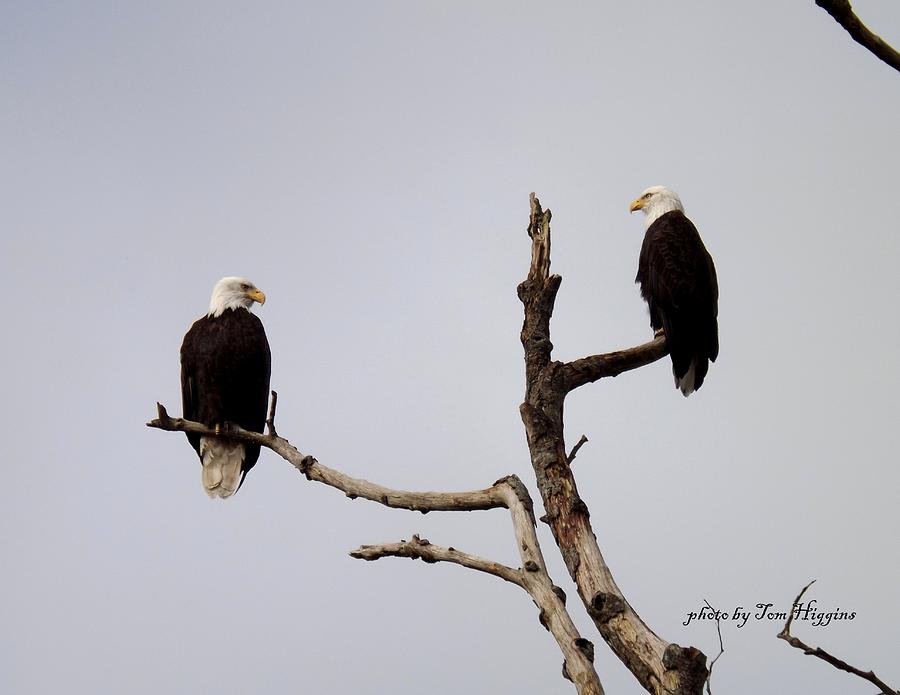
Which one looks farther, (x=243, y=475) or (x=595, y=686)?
(x=243, y=475)

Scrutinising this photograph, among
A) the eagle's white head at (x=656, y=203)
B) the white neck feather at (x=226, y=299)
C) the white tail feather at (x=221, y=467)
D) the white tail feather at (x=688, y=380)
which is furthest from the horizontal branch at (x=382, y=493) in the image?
the eagle's white head at (x=656, y=203)

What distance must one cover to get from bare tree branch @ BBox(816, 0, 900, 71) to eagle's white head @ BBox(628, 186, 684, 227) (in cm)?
444

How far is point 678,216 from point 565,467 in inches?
124

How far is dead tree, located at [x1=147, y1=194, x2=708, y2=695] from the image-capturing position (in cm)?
292

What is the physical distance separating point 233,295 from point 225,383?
0.73m

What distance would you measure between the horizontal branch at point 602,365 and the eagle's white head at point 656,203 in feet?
7.89

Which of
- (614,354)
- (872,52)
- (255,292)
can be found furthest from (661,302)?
(872,52)

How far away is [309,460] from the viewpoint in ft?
14.1

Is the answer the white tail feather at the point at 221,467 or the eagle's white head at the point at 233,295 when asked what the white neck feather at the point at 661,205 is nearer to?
the eagle's white head at the point at 233,295

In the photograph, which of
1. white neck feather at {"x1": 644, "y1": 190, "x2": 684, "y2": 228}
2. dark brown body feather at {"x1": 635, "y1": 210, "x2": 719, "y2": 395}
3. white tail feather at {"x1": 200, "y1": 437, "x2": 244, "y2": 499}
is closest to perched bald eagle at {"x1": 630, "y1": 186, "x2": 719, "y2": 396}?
dark brown body feather at {"x1": 635, "y1": 210, "x2": 719, "y2": 395}

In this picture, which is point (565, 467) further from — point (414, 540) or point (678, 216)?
point (678, 216)

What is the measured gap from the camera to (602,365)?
3990 mm

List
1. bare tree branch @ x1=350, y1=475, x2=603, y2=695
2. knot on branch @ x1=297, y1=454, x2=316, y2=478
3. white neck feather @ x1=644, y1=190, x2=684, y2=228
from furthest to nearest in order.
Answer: white neck feather @ x1=644, y1=190, x2=684, y2=228, knot on branch @ x1=297, y1=454, x2=316, y2=478, bare tree branch @ x1=350, y1=475, x2=603, y2=695

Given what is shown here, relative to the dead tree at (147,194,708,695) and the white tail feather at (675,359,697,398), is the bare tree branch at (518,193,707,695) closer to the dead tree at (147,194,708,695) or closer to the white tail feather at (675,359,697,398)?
the dead tree at (147,194,708,695)
